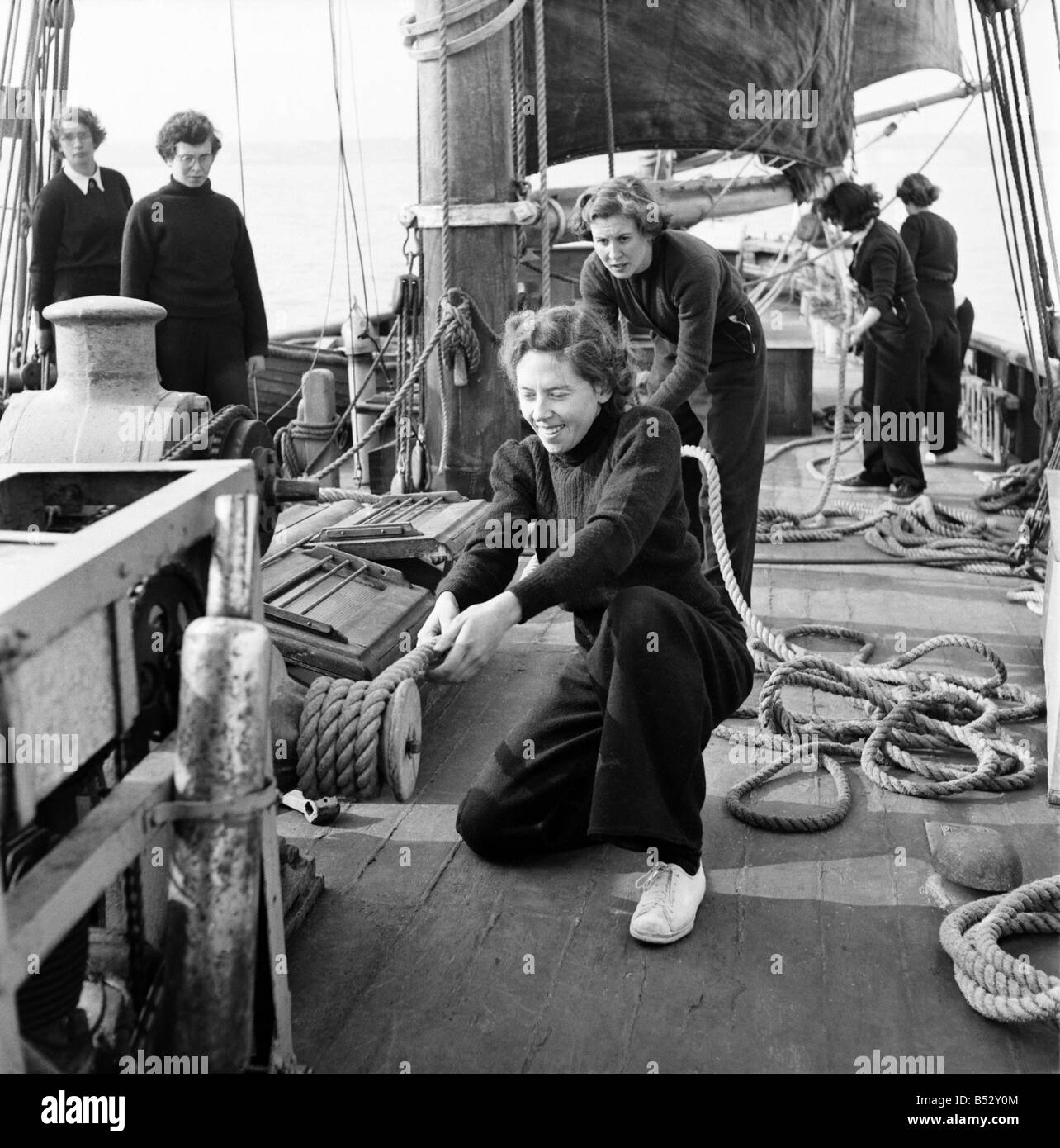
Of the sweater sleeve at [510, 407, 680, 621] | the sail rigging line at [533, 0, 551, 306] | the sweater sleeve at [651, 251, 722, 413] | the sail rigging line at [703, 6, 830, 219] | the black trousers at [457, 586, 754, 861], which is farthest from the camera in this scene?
the sail rigging line at [703, 6, 830, 219]

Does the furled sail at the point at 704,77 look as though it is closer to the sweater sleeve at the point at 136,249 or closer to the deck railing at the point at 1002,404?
the deck railing at the point at 1002,404

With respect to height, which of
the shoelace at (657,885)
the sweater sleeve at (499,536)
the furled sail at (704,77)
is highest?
the furled sail at (704,77)

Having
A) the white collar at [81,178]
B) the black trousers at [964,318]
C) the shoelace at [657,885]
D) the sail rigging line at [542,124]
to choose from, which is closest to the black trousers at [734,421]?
the sail rigging line at [542,124]

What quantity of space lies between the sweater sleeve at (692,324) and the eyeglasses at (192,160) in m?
1.81

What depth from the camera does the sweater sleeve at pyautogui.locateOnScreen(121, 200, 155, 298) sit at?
4520mm

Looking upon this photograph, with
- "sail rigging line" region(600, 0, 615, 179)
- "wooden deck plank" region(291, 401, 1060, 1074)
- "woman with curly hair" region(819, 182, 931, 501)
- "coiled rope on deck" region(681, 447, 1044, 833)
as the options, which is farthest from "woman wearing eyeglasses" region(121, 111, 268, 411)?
"woman with curly hair" region(819, 182, 931, 501)

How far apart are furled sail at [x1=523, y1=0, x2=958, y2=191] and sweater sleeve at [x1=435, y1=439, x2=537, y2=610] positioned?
4442 millimetres

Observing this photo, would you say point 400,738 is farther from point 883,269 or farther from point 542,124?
point 883,269

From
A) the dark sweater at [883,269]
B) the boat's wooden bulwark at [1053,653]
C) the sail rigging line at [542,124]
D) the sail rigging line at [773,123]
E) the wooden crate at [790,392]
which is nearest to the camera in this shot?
the boat's wooden bulwark at [1053,653]

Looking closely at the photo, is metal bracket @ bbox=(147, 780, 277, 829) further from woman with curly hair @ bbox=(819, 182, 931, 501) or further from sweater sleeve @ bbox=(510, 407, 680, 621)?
woman with curly hair @ bbox=(819, 182, 931, 501)

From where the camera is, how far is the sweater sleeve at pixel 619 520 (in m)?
2.25

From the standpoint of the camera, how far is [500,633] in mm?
2188
